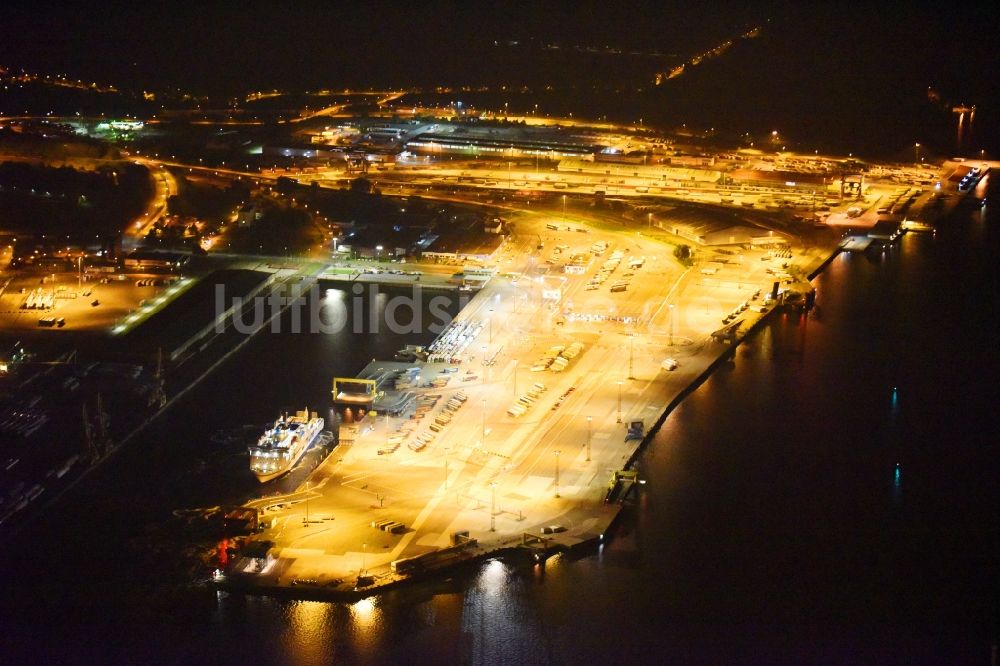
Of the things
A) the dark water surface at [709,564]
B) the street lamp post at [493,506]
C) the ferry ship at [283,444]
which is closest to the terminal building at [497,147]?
the dark water surface at [709,564]

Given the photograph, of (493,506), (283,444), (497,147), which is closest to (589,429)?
(493,506)

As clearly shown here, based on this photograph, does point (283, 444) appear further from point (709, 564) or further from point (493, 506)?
point (709, 564)

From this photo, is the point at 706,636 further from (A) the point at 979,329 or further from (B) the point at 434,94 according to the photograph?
(B) the point at 434,94

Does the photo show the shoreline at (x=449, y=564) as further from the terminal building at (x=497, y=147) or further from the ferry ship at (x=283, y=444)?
the terminal building at (x=497, y=147)

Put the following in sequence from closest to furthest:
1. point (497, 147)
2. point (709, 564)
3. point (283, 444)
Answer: point (709, 564) → point (283, 444) → point (497, 147)

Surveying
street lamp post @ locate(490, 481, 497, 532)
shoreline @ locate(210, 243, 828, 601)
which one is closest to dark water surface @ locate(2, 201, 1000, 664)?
shoreline @ locate(210, 243, 828, 601)
